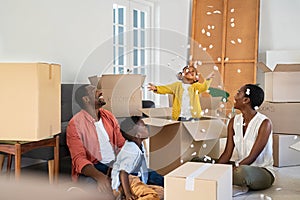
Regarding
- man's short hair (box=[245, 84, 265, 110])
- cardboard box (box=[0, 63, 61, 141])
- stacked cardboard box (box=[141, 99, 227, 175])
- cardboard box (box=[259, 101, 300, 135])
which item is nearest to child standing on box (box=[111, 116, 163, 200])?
stacked cardboard box (box=[141, 99, 227, 175])

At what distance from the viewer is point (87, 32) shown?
4.34 m

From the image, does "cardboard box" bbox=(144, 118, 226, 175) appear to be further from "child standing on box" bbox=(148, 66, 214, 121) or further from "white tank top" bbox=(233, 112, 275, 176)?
"child standing on box" bbox=(148, 66, 214, 121)

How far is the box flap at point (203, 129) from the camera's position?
8.89ft

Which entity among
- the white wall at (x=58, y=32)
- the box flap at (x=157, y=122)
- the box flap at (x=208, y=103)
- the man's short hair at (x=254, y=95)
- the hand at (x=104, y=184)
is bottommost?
the hand at (x=104, y=184)

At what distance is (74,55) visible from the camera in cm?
418

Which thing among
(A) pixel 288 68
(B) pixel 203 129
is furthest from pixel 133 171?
(A) pixel 288 68

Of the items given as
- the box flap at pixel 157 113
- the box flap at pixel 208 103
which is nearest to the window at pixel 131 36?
the box flap at pixel 208 103

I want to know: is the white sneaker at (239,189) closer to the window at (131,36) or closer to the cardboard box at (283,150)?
the cardboard box at (283,150)

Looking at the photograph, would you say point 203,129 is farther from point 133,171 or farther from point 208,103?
point 208,103

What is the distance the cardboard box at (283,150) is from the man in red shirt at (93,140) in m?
1.52

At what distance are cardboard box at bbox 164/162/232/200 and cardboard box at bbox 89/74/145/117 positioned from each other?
2.06 m

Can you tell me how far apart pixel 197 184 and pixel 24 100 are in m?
0.92

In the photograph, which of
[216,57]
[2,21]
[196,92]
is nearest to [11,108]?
[2,21]

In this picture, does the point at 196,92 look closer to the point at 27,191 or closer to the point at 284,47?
the point at 27,191
